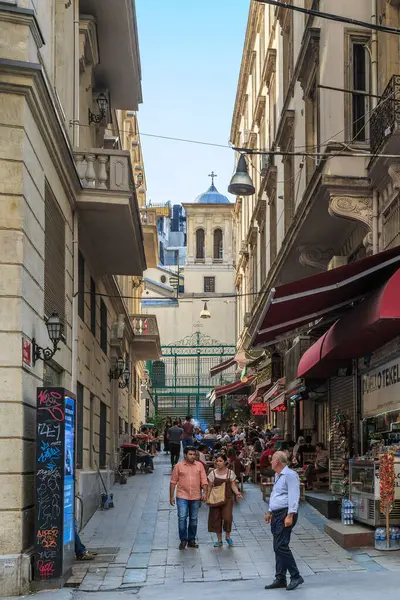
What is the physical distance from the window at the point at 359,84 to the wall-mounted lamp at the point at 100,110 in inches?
230

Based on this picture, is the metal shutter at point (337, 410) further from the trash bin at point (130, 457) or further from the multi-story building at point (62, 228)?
the trash bin at point (130, 457)

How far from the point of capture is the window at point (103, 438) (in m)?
22.5

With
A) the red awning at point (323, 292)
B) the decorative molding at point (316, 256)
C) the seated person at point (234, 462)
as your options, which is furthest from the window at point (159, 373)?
the red awning at point (323, 292)

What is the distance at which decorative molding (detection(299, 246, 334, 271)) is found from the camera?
20.0m

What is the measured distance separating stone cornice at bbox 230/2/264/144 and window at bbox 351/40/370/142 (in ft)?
57.9

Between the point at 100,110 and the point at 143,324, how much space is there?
15820 millimetres

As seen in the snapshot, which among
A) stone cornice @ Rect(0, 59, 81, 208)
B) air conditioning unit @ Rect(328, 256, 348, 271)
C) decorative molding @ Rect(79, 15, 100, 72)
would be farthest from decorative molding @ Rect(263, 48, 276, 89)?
stone cornice @ Rect(0, 59, 81, 208)

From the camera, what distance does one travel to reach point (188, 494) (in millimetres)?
14125

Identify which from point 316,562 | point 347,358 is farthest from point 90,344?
point 316,562

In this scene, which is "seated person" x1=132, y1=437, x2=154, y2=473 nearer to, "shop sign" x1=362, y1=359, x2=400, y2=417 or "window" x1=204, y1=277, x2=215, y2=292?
"shop sign" x1=362, y1=359, x2=400, y2=417

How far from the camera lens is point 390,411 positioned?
583 inches

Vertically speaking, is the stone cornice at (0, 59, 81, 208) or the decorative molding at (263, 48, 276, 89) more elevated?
the decorative molding at (263, 48, 276, 89)

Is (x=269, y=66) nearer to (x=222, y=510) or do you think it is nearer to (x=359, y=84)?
(x=359, y=84)

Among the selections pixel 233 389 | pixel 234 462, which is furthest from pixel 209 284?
pixel 234 462
